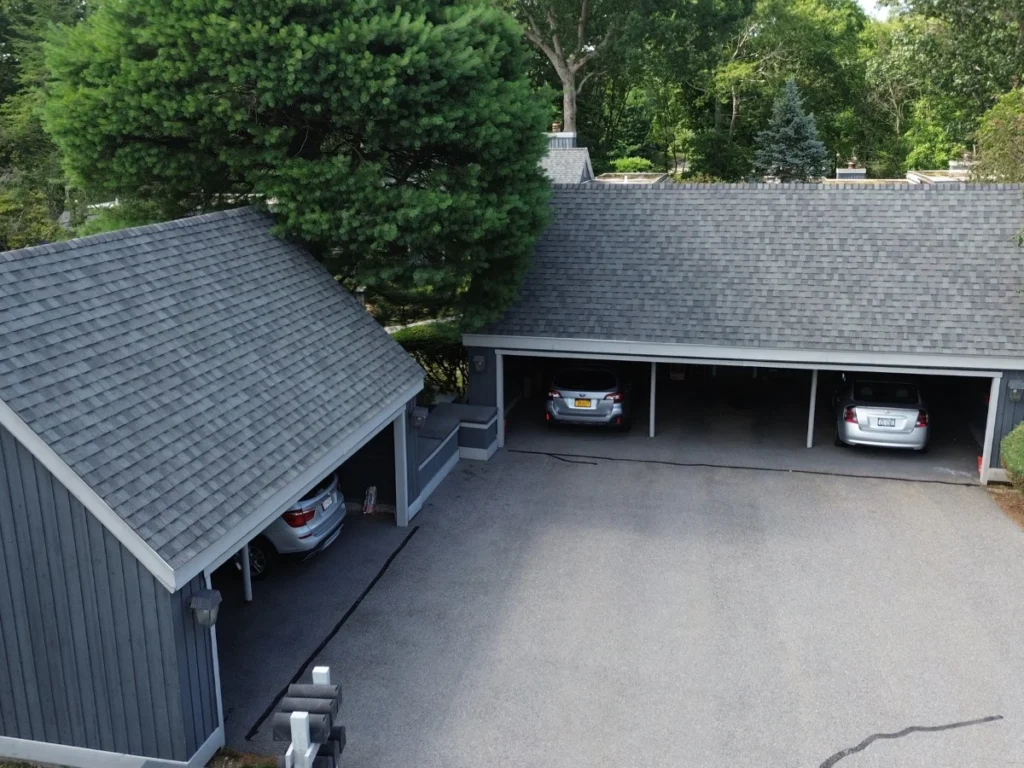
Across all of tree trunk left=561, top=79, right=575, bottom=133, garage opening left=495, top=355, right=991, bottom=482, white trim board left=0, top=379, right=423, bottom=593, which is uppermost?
tree trunk left=561, top=79, right=575, bottom=133

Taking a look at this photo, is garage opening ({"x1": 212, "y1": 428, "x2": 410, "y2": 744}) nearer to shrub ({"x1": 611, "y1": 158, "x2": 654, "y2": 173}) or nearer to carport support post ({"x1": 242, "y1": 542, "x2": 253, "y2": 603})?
carport support post ({"x1": 242, "y1": 542, "x2": 253, "y2": 603})

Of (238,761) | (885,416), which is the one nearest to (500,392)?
(885,416)

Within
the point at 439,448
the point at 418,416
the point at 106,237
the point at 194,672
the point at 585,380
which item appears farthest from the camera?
the point at 585,380

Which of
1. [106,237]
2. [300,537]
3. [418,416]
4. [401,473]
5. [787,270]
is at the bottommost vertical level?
[300,537]

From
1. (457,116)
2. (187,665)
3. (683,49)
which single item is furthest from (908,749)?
(683,49)

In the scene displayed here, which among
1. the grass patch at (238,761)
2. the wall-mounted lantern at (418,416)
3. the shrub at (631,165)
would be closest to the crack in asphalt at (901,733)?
the grass patch at (238,761)

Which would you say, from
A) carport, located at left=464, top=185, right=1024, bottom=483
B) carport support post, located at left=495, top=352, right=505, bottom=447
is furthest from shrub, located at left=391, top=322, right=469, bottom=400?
carport support post, located at left=495, top=352, right=505, bottom=447

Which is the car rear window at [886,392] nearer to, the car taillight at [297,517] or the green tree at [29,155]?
the car taillight at [297,517]

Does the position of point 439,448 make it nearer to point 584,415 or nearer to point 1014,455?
point 584,415
